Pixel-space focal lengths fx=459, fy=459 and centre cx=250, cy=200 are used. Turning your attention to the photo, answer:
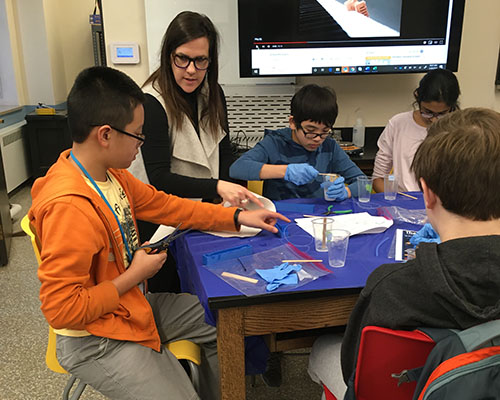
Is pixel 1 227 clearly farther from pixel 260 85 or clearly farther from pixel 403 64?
pixel 403 64

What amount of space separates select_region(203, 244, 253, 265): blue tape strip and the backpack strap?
697 mm

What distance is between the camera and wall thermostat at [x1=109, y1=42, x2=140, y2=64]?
2869mm

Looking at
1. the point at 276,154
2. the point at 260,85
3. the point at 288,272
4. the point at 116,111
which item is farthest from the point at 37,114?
the point at 288,272

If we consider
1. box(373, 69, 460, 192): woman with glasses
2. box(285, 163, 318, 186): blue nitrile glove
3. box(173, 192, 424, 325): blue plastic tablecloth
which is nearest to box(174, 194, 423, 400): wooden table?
box(173, 192, 424, 325): blue plastic tablecloth

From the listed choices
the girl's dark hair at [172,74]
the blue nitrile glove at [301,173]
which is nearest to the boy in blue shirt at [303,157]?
the blue nitrile glove at [301,173]

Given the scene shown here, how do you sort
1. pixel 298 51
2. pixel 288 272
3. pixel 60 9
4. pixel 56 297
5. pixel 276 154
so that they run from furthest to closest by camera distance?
pixel 60 9 → pixel 298 51 → pixel 276 154 → pixel 288 272 → pixel 56 297

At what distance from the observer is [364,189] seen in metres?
1.84

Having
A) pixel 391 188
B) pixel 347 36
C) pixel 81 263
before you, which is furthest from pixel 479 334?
pixel 347 36

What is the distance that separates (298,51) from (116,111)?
1917 mm

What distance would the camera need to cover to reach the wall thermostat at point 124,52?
2.87 m

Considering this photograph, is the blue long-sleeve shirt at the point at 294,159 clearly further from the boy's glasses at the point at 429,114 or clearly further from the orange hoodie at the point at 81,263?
the orange hoodie at the point at 81,263

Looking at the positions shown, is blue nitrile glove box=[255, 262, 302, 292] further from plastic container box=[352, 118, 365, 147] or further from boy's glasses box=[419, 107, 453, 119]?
plastic container box=[352, 118, 365, 147]

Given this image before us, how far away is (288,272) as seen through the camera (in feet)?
4.00

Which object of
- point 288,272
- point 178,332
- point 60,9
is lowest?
point 178,332
